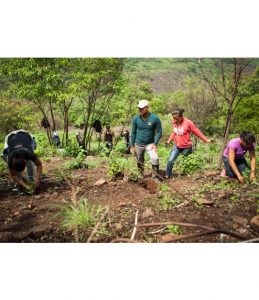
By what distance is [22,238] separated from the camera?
9.56ft

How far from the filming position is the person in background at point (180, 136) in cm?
400

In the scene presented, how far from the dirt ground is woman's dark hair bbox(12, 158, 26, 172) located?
A: 0.28 m

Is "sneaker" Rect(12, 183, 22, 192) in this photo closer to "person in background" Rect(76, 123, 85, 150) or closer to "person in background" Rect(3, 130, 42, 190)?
"person in background" Rect(3, 130, 42, 190)

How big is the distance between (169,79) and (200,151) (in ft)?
3.62

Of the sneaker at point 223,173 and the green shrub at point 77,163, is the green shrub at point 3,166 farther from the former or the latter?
the sneaker at point 223,173

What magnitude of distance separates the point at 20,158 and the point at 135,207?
1.34 m

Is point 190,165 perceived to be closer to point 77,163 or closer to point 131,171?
point 131,171

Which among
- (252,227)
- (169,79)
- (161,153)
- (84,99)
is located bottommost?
(252,227)

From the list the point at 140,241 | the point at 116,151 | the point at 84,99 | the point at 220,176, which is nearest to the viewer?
the point at 140,241

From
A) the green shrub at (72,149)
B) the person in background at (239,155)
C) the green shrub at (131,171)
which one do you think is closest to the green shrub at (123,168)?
the green shrub at (131,171)

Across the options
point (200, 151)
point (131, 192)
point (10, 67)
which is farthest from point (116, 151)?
point (10, 67)

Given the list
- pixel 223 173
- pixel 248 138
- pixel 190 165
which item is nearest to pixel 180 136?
pixel 190 165

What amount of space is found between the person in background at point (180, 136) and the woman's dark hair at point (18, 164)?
1.69 meters

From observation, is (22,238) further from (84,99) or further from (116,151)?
(84,99)
